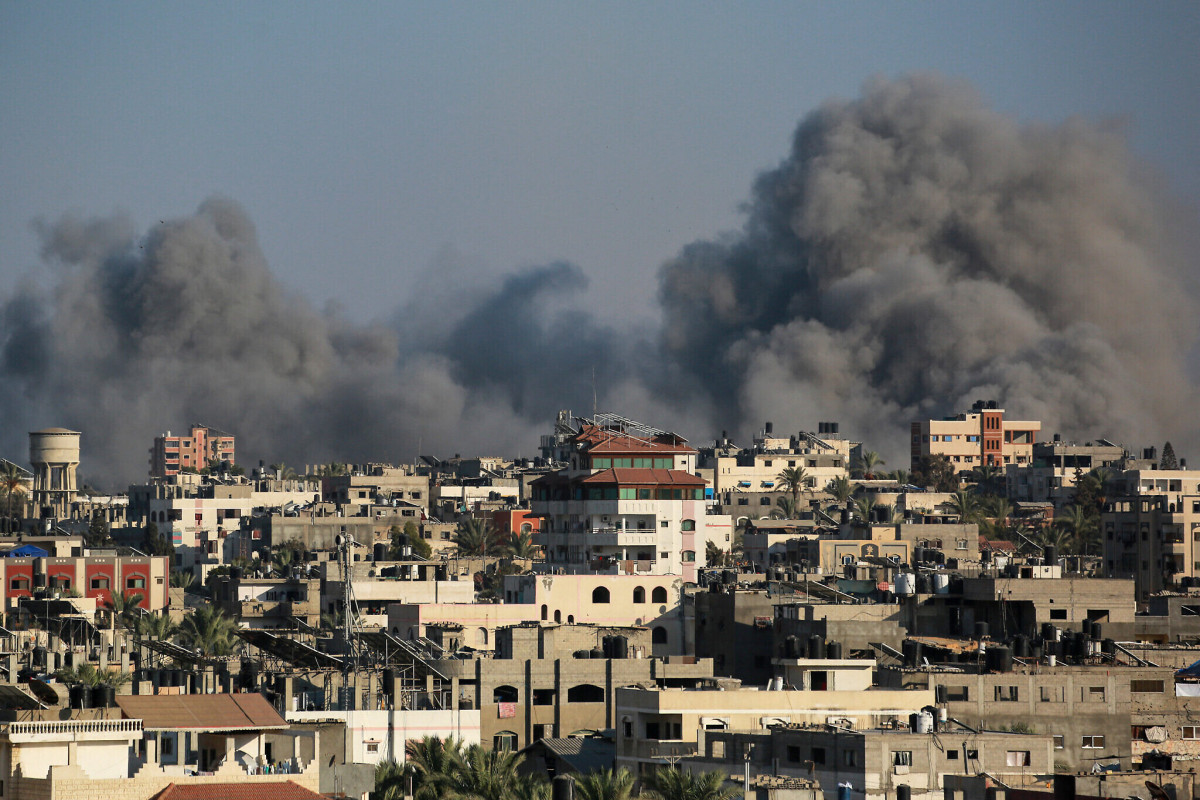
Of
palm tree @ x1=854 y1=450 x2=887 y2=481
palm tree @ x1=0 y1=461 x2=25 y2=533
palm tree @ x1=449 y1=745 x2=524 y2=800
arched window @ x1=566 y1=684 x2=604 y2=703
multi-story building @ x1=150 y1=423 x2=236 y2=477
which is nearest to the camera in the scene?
palm tree @ x1=449 y1=745 x2=524 y2=800

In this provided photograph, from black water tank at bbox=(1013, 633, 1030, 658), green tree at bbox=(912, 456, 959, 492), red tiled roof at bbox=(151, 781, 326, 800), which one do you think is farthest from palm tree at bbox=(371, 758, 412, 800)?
green tree at bbox=(912, 456, 959, 492)

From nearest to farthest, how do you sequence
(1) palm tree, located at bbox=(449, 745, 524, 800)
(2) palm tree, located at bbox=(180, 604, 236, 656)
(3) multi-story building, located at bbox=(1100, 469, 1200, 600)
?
(1) palm tree, located at bbox=(449, 745, 524, 800), (2) palm tree, located at bbox=(180, 604, 236, 656), (3) multi-story building, located at bbox=(1100, 469, 1200, 600)

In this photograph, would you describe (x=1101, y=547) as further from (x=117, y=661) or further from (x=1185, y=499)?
(x=117, y=661)

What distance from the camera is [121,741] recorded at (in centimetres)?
2842

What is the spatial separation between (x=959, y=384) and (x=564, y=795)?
133278 millimetres

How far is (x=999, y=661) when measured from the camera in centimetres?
4681

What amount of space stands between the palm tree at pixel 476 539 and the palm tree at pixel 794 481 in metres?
23.1

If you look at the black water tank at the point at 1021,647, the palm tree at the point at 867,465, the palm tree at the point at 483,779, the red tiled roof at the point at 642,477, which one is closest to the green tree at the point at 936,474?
the palm tree at the point at 867,465

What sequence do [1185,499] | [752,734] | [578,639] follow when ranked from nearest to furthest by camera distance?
[752,734], [578,639], [1185,499]

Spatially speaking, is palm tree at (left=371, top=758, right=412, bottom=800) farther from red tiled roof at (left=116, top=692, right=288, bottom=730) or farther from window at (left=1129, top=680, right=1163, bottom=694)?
window at (left=1129, top=680, right=1163, bottom=694)

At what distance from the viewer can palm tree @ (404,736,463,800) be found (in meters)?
37.4

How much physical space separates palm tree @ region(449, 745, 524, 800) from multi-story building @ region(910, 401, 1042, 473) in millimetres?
113704

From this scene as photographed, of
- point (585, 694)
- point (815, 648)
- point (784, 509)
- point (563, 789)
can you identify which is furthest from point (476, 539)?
point (563, 789)

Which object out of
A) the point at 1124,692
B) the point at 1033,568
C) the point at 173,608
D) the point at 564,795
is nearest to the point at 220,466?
the point at 173,608
